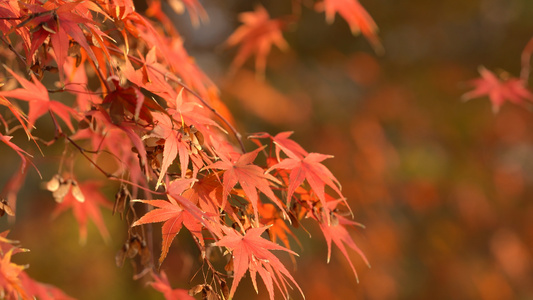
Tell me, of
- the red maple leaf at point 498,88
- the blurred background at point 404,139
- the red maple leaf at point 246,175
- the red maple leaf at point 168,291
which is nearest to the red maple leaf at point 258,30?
the red maple leaf at point 498,88

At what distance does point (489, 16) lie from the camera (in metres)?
2.99

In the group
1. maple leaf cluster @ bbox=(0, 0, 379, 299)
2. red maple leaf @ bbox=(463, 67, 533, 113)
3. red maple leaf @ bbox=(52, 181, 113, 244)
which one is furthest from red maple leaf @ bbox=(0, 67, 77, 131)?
red maple leaf @ bbox=(463, 67, 533, 113)

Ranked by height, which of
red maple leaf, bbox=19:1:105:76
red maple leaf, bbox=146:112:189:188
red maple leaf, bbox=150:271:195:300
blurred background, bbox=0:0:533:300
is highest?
red maple leaf, bbox=19:1:105:76

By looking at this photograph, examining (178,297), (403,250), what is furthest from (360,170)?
(178,297)

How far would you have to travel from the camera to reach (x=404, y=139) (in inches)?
115

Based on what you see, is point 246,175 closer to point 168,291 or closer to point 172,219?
point 172,219

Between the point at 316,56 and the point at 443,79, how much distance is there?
700 mm

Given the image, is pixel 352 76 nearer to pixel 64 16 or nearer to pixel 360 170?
pixel 360 170

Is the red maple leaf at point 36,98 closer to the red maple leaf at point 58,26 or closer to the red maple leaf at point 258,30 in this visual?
the red maple leaf at point 58,26

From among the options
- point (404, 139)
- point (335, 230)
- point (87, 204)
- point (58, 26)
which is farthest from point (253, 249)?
point (404, 139)

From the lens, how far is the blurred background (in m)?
2.73

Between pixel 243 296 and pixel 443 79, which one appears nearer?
pixel 243 296

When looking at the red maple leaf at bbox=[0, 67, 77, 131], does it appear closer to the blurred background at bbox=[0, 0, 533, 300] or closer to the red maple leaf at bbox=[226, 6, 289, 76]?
the red maple leaf at bbox=[226, 6, 289, 76]

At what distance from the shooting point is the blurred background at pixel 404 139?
2729 millimetres
